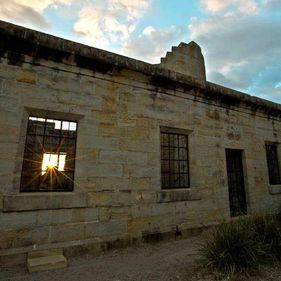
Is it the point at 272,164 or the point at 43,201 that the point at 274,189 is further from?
the point at 43,201

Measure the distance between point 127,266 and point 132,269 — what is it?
0.14 m

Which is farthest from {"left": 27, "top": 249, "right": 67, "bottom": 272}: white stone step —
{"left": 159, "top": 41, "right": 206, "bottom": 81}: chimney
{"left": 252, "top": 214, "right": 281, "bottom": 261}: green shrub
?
{"left": 159, "top": 41, "right": 206, "bottom": 81}: chimney

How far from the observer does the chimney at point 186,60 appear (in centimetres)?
866

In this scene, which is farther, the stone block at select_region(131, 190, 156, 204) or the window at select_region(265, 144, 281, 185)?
the window at select_region(265, 144, 281, 185)

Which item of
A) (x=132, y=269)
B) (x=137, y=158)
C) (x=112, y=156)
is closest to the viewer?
(x=132, y=269)

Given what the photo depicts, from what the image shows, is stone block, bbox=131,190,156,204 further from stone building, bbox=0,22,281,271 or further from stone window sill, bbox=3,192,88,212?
stone window sill, bbox=3,192,88,212

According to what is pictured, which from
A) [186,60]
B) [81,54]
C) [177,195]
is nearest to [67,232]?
[177,195]

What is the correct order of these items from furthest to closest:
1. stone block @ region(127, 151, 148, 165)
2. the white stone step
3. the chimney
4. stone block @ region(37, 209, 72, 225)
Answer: the chimney
stone block @ region(127, 151, 148, 165)
stone block @ region(37, 209, 72, 225)
the white stone step

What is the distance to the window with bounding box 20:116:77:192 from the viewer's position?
3980mm

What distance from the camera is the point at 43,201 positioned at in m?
3.76

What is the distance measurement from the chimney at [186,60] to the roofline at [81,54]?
9.24 feet

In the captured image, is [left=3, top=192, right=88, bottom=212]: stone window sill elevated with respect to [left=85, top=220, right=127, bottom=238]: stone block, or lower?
elevated

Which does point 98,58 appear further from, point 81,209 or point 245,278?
point 245,278

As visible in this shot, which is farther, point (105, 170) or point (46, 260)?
point (105, 170)
